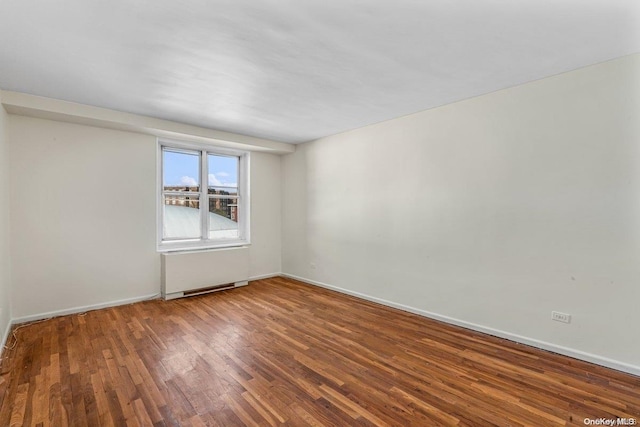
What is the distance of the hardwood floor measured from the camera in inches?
76.9

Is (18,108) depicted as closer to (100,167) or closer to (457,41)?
(100,167)

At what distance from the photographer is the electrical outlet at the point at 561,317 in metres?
2.73

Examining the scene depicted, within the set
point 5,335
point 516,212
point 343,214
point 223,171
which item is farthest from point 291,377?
point 223,171

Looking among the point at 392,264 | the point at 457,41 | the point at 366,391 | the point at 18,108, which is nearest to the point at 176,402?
the point at 366,391

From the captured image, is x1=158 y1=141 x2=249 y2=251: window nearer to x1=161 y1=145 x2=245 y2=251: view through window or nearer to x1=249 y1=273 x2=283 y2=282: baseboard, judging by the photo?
x1=161 y1=145 x2=245 y2=251: view through window

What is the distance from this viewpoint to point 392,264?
13.7 ft

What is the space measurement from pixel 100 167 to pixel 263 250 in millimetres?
3029

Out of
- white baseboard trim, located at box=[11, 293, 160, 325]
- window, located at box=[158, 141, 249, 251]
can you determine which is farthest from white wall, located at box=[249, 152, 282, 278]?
white baseboard trim, located at box=[11, 293, 160, 325]

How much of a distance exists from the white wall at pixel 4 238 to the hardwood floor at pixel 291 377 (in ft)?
0.93

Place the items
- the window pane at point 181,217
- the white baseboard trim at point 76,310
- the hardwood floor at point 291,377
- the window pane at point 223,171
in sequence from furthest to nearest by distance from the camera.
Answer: the window pane at point 223,171 < the window pane at point 181,217 < the white baseboard trim at point 76,310 < the hardwood floor at point 291,377

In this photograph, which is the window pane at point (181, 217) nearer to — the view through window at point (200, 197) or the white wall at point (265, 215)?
the view through window at point (200, 197)

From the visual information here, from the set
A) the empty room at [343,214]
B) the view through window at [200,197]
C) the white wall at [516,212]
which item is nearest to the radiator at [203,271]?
the empty room at [343,214]

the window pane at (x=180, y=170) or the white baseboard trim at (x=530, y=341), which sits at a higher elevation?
the window pane at (x=180, y=170)

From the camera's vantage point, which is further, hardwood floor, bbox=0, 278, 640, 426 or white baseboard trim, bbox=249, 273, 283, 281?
white baseboard trim, bbox=249, 273, 283, 281
